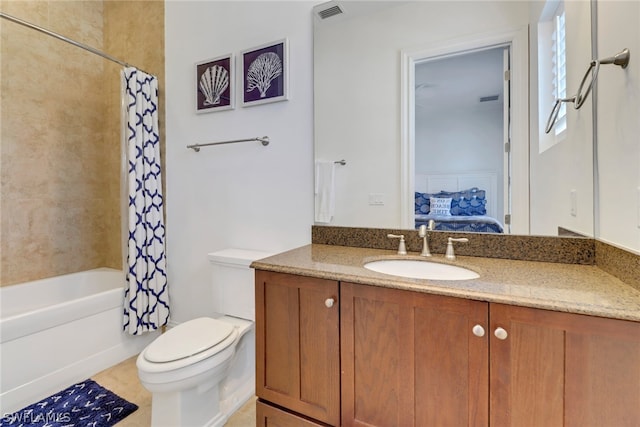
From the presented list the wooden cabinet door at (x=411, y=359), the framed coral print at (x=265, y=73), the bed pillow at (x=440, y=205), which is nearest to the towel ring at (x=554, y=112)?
the bed pillow at (x=440, y=205)

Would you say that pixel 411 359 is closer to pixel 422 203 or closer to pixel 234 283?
pixel 422 203

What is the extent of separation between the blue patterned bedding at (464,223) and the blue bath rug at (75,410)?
1.82 m

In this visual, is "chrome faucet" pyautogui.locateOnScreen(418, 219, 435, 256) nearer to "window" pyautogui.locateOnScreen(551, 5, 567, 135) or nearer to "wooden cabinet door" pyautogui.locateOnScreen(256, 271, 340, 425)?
"wooden cabinet door" pyautogui.locateOnScreen(256, 271, 340, 425)

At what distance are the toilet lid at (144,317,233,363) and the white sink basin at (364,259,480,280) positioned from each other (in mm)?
813

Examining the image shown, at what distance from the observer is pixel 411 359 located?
90cm

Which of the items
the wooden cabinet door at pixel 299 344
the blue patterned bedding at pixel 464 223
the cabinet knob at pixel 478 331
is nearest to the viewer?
the cabinet knob at pixel 478 331

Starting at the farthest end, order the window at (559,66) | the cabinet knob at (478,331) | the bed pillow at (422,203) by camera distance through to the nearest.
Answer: the bed pillow at (422,203)
the window at (559,66)
the cabinet knob at (478,331)

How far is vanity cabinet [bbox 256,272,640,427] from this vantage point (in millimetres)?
714

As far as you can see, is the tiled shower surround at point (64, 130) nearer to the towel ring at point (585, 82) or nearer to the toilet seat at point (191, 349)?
the toilet seat at point (191, 349)

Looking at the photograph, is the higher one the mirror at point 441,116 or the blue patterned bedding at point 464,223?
the mirror at point 441,116

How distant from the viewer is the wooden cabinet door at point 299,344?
3.37ft

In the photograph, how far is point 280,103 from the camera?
→ 5.85ft

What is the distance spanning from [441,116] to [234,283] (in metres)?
1.42

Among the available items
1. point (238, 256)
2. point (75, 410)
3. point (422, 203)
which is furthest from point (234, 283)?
point (422, 203)
